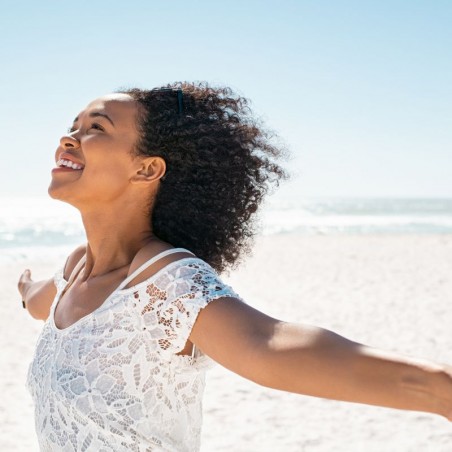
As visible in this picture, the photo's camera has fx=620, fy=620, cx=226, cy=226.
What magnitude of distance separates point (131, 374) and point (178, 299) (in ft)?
0.79

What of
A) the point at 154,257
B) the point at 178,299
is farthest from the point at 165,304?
the point at 154,257

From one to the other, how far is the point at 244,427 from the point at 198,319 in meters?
3.78

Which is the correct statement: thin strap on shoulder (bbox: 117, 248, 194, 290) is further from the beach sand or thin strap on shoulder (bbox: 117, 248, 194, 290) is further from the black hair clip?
the beach sand

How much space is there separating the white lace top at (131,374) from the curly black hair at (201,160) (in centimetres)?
29

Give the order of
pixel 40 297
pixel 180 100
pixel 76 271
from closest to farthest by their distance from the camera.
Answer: pixel 180 100 < pixel 76 271 < pixel 40 297

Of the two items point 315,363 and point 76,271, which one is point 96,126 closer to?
point 76,271

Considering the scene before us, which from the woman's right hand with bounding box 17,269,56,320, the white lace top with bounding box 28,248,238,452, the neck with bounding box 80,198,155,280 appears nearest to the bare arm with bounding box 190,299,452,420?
the white lace top with bounding box 28,248,238,452

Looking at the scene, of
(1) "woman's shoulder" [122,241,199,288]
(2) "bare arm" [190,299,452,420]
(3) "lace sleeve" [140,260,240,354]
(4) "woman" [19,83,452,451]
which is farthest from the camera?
(1) "woman's shoulder" [122,241,199,288]

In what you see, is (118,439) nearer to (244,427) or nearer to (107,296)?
(107,296)

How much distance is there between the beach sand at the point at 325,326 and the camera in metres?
4.67

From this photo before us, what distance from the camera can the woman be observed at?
1.17 m

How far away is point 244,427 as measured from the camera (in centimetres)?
488

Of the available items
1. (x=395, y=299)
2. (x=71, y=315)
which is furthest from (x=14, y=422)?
(x=395, y=299)

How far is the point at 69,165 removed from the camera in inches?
67.6
